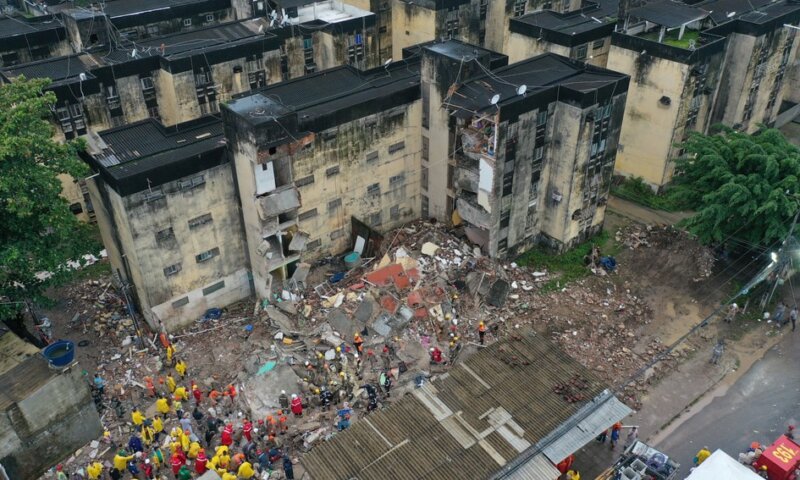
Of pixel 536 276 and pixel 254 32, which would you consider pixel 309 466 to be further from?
pixel 254 32

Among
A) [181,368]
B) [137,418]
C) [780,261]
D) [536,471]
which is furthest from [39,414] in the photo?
[780,261]

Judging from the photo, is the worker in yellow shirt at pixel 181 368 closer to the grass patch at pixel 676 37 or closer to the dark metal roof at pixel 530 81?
the dark metal roof at pixel 530 81

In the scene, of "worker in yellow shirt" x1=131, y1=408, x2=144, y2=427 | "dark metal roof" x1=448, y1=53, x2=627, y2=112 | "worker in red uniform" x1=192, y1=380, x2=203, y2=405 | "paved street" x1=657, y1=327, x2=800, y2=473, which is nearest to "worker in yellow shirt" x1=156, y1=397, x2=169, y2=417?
"worker in yellow shirt" x1=131, y1=408, x2=144, y2=427

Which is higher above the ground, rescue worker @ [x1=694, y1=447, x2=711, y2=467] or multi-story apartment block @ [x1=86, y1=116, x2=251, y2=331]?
multi-story apartment block @ [x1=86, y1=116, x2=251, y2=331]

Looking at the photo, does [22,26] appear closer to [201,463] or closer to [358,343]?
[358,343]

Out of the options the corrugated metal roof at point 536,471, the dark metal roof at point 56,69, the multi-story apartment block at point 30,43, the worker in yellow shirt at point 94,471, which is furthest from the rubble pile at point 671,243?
the multi-story apartment block at point 30,43

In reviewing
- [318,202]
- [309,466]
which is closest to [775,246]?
[318,202]

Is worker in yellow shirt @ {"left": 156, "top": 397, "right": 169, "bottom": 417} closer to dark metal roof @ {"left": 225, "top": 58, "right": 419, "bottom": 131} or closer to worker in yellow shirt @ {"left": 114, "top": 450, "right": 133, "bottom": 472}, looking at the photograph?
worker in yellow shirt @ {"left": 114, "top": 450, "right": 133, "bottom": 472}
